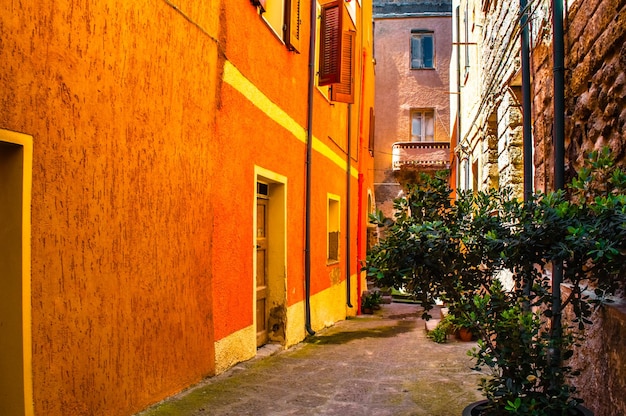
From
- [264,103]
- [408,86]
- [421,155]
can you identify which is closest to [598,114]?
[264,103]

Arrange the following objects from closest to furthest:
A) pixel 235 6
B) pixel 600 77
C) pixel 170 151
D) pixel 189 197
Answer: pixel 600 77 < pixel 170 151 < pixel 189 197 < pixel 235 6

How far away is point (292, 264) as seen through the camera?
305 inches

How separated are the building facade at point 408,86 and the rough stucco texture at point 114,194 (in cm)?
1792

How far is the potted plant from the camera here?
293 centimetres

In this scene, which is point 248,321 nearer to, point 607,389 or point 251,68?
point 251,68

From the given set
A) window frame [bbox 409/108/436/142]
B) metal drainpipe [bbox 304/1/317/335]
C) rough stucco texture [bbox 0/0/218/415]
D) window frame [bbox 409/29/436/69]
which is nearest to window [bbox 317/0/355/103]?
metal drainpipe [bbox 304/1/317/335]

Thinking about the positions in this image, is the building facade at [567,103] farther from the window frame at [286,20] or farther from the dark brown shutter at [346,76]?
the window frame at [286,20]

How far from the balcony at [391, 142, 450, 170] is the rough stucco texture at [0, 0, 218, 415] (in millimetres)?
17352

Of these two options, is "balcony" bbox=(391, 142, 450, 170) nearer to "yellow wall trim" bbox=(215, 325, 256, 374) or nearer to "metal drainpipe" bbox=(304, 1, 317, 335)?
"metal drainpipe" bbox=(304, 1, 317, 335)

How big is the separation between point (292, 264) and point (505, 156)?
119 inches

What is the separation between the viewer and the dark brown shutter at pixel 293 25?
7.54m

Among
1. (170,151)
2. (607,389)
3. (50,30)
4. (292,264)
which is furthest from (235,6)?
(607,389)

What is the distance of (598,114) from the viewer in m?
3.83

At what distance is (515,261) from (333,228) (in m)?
8.14
